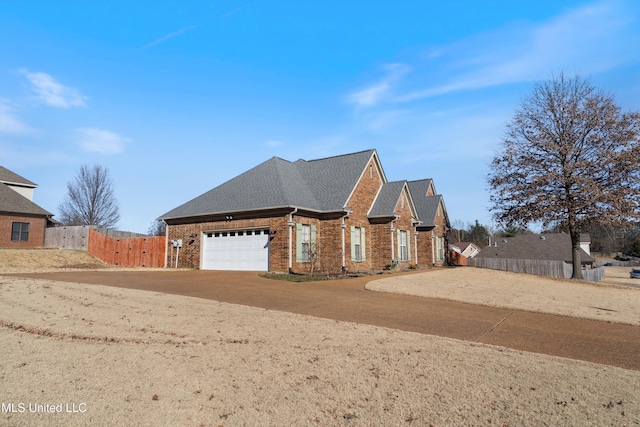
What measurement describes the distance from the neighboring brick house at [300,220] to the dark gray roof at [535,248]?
878 inches

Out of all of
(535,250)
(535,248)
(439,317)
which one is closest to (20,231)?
(439,317)

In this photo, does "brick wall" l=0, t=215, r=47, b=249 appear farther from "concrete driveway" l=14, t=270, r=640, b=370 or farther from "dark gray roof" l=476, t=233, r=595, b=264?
"dark gray roof" l=476, t=233, r=595, b=264

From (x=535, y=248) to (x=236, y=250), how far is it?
1377 inches

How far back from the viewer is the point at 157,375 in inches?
170

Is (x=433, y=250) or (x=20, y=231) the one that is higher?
(x=20, y=231)

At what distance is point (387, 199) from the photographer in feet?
75.7

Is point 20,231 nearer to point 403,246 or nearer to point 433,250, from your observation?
point 403,246

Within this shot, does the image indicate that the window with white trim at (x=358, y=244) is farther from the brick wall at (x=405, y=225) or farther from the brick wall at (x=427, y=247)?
Result: the brick wall at (x=427, y=247)

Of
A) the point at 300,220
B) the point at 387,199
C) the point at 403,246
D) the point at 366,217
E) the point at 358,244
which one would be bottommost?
the point at 403,246

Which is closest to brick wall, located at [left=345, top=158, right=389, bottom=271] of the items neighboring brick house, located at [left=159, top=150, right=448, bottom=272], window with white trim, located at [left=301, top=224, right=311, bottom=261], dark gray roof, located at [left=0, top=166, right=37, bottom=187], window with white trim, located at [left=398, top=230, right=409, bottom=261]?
neighboring brick house, located at [left=159, top=150, right=448, bottom=272]

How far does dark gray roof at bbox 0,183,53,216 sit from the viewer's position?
2935cm

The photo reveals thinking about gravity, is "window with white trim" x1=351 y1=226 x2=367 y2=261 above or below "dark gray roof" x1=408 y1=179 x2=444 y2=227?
below

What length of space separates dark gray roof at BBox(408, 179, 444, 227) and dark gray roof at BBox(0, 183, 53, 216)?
3041 centimetres

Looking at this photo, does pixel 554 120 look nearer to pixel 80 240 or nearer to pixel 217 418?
pixel 217 418
